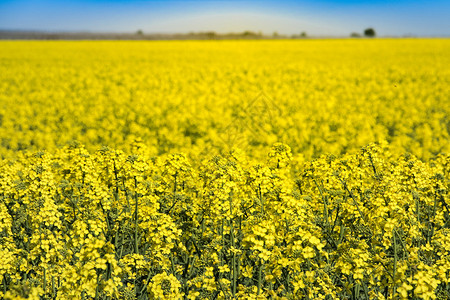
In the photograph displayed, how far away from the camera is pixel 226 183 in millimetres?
3875

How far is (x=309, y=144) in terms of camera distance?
10500mm

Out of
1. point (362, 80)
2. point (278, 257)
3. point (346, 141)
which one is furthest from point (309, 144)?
point (362, 80)

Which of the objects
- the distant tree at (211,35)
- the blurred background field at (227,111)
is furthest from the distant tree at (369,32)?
the blurred background field at (227,111)

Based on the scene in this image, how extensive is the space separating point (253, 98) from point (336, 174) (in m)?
11.3

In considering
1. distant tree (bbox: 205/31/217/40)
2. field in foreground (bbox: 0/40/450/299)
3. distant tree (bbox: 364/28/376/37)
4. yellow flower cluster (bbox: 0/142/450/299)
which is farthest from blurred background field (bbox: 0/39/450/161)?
distant tree (bbox: 364/28/376/37)

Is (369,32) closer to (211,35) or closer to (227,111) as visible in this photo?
(211,35)

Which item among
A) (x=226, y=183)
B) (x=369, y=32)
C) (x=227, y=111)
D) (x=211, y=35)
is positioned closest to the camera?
(x=226, y=183)

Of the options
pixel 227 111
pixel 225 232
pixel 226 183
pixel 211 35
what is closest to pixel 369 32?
pixel 211 35

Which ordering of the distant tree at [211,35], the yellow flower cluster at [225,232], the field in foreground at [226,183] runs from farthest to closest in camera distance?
1. the distant tree at [211,35]
2. the field in foreground at [226,183]
3. the yellow flower cluster at [225,232]

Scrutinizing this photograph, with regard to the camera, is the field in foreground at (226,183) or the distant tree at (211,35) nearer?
the field in foreground at (226,183)

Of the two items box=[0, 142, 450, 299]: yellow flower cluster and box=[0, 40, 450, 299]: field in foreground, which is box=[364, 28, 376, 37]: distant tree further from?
box=[0, 142, 450, 299]: yellow flower cluster

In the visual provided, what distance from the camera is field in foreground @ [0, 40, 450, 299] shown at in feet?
11.0

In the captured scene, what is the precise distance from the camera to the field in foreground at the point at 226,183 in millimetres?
3355

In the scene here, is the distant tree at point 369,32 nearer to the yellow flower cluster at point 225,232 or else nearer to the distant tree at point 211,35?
the distant tree at point 211,35
